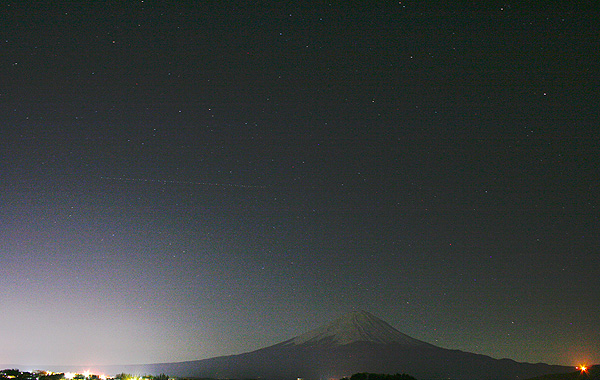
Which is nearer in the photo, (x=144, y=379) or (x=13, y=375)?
(x=13, y=375)

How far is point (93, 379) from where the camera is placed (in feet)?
241

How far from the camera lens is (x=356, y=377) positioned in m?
56.3

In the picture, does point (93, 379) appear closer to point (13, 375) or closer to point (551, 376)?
point (13, 375)

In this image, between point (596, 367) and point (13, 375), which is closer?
point (13, 375)

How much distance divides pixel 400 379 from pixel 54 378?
140 ft

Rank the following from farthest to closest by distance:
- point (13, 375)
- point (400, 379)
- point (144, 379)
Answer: point (144, 379), point (13, 375), point (400, 379)

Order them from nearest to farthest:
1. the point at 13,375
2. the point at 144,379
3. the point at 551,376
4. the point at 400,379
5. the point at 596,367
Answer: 1. the point at 400,379
2. the point at 13,375
3. the point at 144,379
4. the point at 551,376
5. the point at 596,367

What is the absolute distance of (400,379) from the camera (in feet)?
178

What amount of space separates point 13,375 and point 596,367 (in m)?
103

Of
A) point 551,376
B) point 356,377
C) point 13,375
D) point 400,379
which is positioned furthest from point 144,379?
point 551,376

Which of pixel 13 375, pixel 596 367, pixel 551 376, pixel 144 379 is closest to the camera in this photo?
pixel 13 375

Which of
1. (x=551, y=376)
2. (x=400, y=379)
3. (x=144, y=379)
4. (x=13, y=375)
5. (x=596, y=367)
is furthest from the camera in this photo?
(x=596, y=367)

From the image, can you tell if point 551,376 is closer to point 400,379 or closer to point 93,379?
point 400,379

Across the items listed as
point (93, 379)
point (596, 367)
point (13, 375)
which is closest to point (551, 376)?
point (596, 367)
